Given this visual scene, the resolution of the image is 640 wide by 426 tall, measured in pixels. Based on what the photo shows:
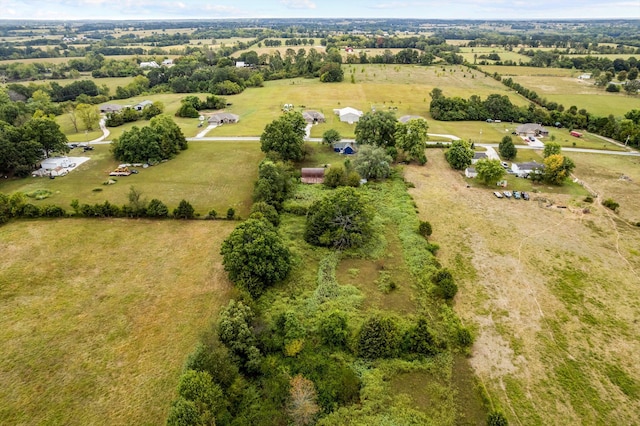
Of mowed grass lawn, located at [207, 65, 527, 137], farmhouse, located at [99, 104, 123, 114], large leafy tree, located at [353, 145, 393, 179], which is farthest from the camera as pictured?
farmhouse, located at [99, 104, 123, 114]

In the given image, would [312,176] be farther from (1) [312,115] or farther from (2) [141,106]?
(2) [141,106]

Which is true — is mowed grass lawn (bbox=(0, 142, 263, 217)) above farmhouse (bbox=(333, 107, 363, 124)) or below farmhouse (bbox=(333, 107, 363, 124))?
below

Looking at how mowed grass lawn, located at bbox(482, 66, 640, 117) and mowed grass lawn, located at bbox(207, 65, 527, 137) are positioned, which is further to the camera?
mowed grass lawn, located at bbox(482, 66, 640, 117)

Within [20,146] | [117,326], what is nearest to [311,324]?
[117,326]

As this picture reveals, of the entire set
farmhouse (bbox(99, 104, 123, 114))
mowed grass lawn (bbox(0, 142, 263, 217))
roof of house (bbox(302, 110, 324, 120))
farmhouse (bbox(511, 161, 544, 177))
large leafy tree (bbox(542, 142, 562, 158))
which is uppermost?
large leafy tree (bbox(542, 142, 562, 158))

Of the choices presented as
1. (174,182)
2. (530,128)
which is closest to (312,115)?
(174,182)

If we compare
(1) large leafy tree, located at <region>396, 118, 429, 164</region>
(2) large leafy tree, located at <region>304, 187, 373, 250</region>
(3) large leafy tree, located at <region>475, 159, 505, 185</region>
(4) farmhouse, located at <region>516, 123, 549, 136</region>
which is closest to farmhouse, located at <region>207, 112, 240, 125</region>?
(1) large leafy tree, located at <region>396, 118, 429, 164</region>

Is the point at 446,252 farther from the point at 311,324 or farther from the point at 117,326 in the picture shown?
the point at 117,326

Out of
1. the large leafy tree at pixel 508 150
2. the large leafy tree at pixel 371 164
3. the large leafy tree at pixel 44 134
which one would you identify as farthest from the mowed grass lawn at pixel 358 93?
the large leafy tree at pixel 508 150

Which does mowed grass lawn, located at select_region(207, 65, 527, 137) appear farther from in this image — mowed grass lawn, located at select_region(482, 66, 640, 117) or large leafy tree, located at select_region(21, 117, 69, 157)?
large leafy tree, located at select_region(21, 117, 69, 157)
